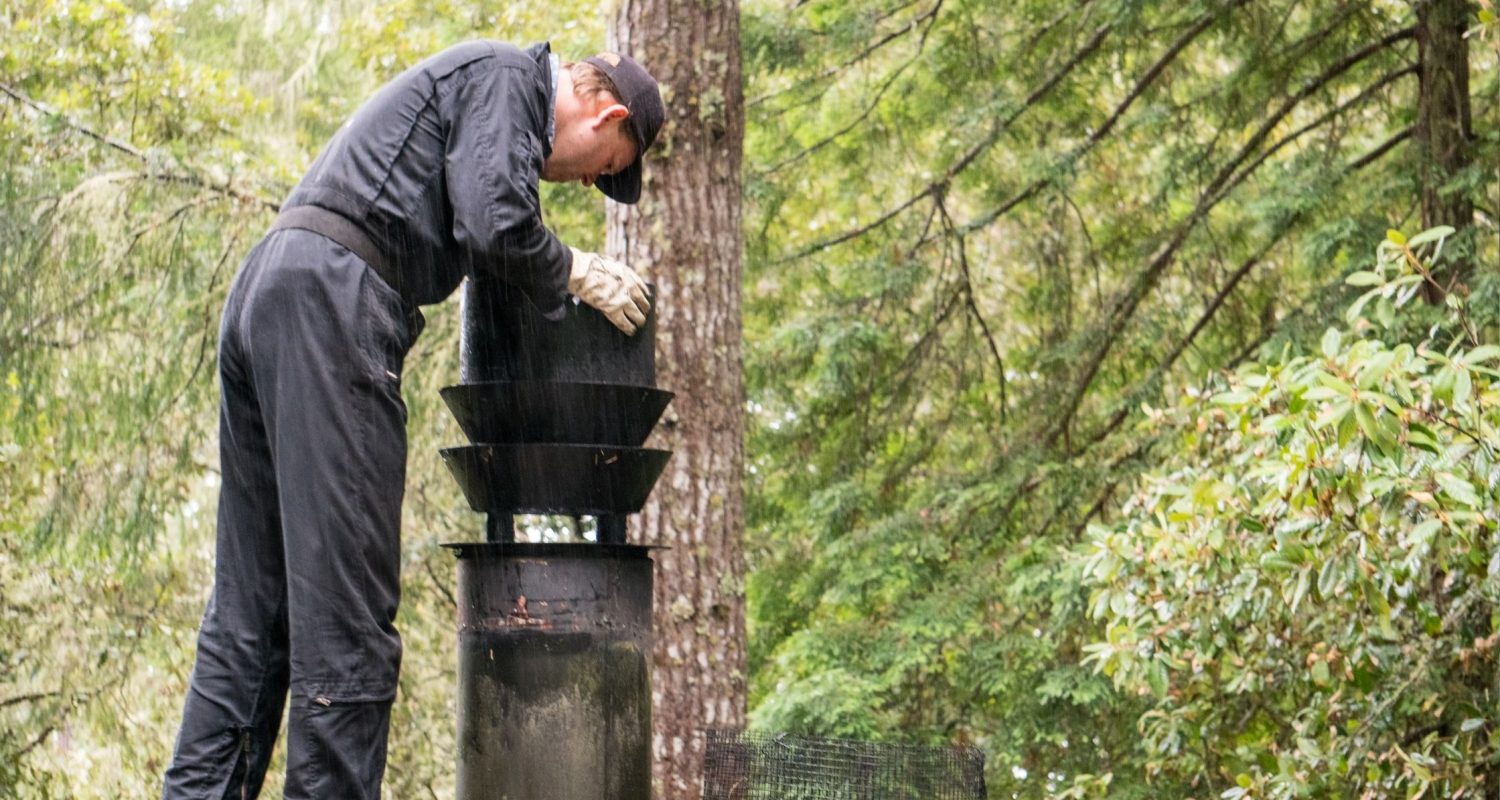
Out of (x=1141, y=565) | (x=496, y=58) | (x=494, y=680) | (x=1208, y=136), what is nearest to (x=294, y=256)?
(x=496, y=58)

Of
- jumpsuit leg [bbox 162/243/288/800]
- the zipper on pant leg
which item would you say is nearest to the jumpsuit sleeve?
jumpsuit leg [bbox 162/243/288/800]

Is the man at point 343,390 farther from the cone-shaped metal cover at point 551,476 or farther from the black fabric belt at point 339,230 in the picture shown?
the cone-shaped metal cover at point 551,476

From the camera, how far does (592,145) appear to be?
3.01 metres

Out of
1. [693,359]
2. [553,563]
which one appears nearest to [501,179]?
[553,563]

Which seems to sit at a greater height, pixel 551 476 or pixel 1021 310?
pixel 1021 310

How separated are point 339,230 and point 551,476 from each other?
2.15 feet

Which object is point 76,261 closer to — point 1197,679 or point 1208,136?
point 1197,679

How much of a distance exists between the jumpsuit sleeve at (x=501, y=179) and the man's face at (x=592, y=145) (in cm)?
14

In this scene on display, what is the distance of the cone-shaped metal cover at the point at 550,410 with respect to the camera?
304 centimetres

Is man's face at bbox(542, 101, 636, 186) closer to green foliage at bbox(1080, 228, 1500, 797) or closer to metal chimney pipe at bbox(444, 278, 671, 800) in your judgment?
metal chimney pipe at bbox(444, 278, 671, 800)

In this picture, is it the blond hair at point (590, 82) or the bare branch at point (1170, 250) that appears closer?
the blond hair at point (590, 82)

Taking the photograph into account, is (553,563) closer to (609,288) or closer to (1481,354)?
(609,288)

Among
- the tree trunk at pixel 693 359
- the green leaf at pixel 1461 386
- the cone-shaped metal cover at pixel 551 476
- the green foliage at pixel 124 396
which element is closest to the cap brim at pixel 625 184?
the cone-shaped metal cover at pixel 551 476

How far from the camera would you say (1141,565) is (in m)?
4.48
